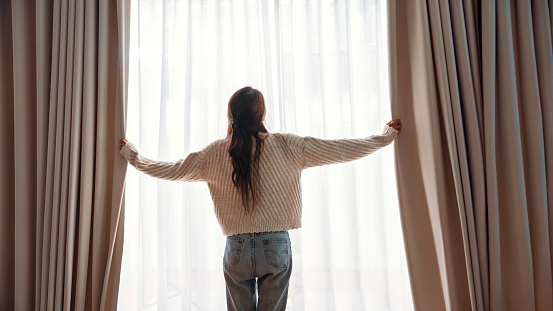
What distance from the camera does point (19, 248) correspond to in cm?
175

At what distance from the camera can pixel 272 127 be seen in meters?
1.82

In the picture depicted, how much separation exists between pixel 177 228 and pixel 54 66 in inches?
42.0

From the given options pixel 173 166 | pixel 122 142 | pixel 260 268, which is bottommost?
pixel 260 268

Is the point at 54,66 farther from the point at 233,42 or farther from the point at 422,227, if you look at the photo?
the point at 422,227

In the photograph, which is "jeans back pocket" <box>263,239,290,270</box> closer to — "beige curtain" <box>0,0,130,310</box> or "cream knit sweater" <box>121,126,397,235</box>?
"cream knit sweater" <box>121,126,397,235</box>

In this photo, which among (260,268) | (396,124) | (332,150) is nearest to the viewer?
(260,268)

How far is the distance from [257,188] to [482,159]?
105cm

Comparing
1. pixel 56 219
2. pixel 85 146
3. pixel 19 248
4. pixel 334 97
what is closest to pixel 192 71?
pixel 85 146

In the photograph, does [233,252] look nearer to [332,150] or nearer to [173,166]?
[173,166]

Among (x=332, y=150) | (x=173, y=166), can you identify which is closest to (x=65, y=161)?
(x=173, y=166)

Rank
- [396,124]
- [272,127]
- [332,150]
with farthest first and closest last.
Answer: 1. [272,127]
2. [396,124]
3. [332,150]

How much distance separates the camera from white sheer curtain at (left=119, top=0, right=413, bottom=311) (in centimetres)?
177

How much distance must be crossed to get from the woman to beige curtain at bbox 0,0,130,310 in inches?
21.3

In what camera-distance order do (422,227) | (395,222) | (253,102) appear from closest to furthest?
(253,102)
(422,227)
(395,222)
